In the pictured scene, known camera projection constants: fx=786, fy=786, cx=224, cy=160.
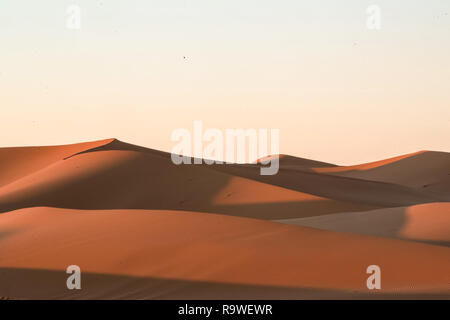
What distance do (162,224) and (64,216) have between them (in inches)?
128

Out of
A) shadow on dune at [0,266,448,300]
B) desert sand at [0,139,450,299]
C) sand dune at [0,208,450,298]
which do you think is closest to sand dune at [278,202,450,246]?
desert sand at [0,139,450,299]

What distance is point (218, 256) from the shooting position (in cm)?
1055

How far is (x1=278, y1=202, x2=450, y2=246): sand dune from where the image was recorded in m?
12.5

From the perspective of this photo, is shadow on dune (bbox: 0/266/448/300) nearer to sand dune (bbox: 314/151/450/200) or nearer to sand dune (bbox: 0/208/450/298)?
sand dune (bbox: 0/208/450/298)

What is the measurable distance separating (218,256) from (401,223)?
4.83 metres

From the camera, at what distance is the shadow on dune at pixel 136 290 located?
848 centimetres

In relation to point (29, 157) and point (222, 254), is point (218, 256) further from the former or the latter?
point (29, 157)

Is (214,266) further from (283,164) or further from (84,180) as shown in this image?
(283,164)

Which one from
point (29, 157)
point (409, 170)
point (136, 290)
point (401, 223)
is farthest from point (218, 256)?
point (409, 170)

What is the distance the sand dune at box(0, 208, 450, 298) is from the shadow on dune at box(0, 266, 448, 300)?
1.5 inches

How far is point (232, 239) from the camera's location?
11.5 metres

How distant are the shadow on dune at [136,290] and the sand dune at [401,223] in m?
3.95

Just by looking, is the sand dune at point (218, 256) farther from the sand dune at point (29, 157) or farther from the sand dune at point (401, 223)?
the sand dune at point (29, 157)
